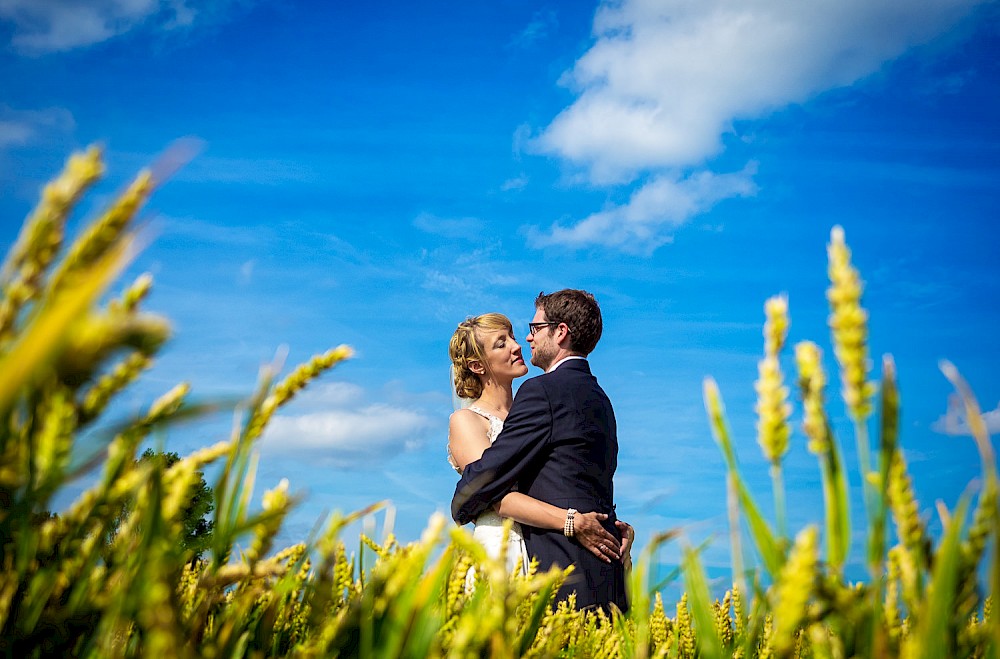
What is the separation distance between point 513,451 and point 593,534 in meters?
1.00

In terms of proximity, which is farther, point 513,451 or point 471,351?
point 471,351

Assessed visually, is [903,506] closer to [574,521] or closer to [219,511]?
[219,511]

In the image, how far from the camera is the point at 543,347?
8.40 metres

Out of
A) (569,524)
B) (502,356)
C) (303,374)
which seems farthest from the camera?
(502,356)

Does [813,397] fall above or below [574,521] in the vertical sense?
below

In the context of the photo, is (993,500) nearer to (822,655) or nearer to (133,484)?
(822,655)

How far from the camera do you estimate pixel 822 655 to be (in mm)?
1019

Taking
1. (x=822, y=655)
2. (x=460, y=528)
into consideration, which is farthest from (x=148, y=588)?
(x=822, y=655)

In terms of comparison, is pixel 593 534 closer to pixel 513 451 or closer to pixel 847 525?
pixel 513 451

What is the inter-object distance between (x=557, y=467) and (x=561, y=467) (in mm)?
36

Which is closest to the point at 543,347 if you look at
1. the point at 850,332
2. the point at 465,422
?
the point at 465,422

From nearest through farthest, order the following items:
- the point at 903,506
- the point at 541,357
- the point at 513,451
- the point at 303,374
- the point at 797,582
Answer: the point at 797,582, the point at 903,506, the point at 303,374, the point at 513,451, the point at 541,357

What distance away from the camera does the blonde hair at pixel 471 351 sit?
10133 millimetres

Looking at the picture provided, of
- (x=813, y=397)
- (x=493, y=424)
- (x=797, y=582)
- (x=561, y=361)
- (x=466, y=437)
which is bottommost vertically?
(x=797, y=582)
